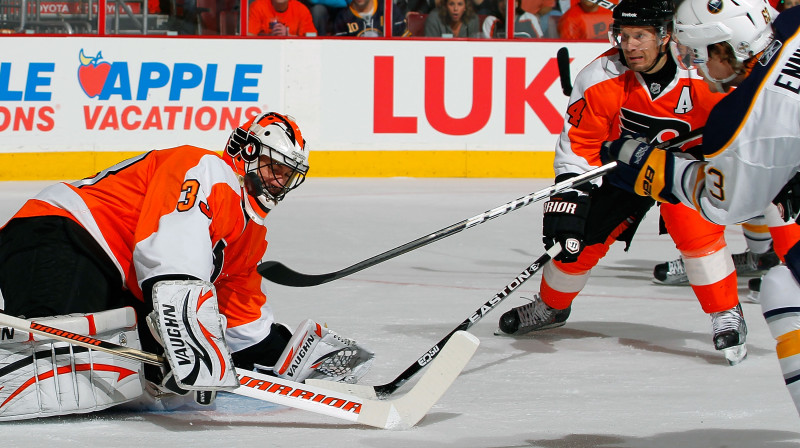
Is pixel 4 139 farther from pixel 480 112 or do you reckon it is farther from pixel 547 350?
pixel 547 350

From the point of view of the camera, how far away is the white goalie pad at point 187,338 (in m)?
2.33

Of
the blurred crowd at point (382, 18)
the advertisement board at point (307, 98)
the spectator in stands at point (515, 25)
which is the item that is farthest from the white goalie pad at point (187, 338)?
the spectator in stands at point (515, 25)

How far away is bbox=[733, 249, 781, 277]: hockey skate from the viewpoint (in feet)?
14.9

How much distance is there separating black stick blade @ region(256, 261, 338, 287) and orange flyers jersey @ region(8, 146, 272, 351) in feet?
0.09

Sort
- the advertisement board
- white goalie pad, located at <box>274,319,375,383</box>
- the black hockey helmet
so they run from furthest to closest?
1. the advertisement board
2. the black hockey helmet
3. white goalie pad, located at <box>274,319,375,383</box>

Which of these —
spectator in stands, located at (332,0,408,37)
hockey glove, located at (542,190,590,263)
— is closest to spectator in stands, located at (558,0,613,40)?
spectator in stands, located at (332,0,408,37)

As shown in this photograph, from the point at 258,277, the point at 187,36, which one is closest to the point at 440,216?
the point at 187,36

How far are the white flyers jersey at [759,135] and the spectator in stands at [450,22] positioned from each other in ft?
18.1

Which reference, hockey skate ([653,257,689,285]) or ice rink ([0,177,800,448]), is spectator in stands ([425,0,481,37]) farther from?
hockey skate ([653,257,689,285])

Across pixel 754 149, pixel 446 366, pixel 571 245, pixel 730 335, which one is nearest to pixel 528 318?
pixel 571 245

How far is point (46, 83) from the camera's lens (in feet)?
22.5

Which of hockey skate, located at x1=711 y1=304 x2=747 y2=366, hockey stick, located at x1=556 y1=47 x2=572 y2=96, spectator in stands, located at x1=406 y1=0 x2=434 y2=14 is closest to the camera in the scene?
hockey skate, located at x1=711 y1=304 x2=747 y2=366

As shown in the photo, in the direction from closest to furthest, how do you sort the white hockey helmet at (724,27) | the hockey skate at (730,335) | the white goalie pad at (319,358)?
the white hockey helmet at (724,27) → the white goalie pad at (319,358) → the hockey skate at (730,335)

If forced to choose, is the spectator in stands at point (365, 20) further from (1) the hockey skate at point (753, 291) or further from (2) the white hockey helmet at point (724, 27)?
(2) the white hockey helmet at point (724, 27)
